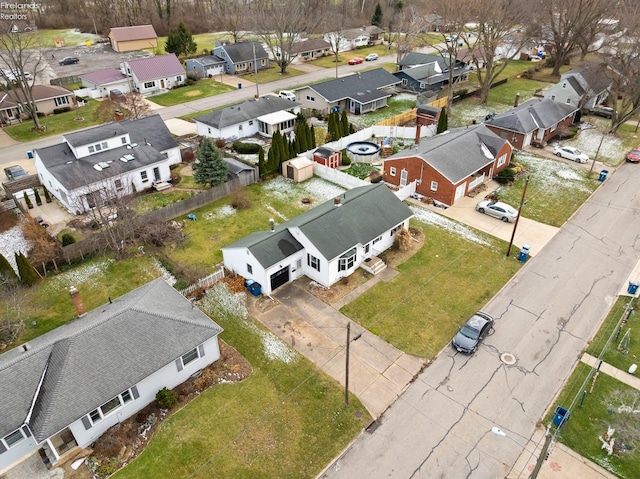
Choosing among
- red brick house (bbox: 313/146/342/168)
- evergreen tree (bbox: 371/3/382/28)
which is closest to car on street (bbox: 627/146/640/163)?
red brick house (bbox: 313/146/342/168)

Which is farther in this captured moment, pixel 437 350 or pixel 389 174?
pixel 389 174

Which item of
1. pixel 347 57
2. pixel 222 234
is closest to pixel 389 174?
pixel 222 234

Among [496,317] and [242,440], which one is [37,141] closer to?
[242,440]

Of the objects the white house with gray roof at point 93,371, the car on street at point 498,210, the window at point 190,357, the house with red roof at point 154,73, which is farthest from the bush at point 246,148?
the window at point 190,357

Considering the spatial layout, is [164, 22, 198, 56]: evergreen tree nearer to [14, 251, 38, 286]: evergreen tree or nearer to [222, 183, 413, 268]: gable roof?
[222, 183, 413, 268]: gable roof

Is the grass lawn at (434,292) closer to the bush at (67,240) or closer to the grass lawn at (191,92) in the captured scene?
the bush at (67,240)

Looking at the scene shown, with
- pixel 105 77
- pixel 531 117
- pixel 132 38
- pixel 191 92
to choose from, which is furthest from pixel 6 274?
pixel 132 38
